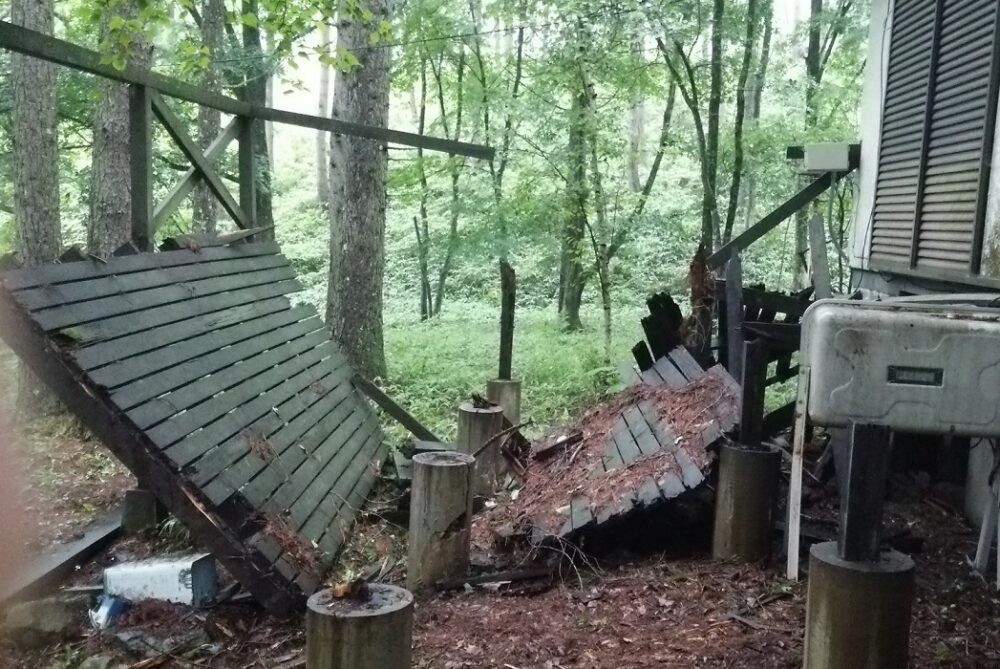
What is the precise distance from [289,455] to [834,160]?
660 centimetres

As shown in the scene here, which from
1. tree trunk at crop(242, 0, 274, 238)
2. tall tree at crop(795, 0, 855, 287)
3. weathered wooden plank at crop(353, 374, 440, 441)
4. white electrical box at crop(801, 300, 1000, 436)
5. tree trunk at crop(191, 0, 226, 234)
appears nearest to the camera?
white electrical box at crop(801, 300, 1000, 436)

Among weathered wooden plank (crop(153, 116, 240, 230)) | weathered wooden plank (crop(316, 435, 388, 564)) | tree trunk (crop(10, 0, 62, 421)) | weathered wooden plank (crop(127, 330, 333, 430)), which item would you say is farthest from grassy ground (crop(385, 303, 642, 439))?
tree trunk (crop(10, 0, 62, 421))

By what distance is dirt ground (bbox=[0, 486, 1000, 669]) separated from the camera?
12.6 ft

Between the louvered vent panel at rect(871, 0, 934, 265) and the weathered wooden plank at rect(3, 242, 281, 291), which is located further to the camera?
the louvered vent panel at rect(871, 0, 934, 265)

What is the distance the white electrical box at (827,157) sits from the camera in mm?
8492

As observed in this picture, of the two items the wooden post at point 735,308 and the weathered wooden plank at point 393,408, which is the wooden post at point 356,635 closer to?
the wooden post at point 735,308

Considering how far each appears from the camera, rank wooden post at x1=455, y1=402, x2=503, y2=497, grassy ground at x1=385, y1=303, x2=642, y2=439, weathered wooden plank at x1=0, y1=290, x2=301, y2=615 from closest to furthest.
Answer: weathered wooden plank at x1=0, y1=290, x2=301, y2=615 → wooden post at x1=455, y1=402, x2=503, y2=497 → grassy ground at x1=385, y1=303, x2=642, y2=439

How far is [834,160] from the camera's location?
8523mm

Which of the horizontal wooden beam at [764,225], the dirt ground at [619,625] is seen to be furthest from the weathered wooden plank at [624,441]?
the horizontal wooden beam at [764,225]

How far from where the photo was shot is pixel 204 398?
16.7 ft

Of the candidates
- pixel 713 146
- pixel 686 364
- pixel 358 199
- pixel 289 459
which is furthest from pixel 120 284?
pixel 713 146

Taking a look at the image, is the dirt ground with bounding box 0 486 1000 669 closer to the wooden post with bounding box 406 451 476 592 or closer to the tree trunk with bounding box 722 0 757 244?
the wooden post with bounding box 406 451 476 592

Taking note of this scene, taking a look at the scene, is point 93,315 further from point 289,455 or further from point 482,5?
point 482,5

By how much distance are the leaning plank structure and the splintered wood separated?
158cm
